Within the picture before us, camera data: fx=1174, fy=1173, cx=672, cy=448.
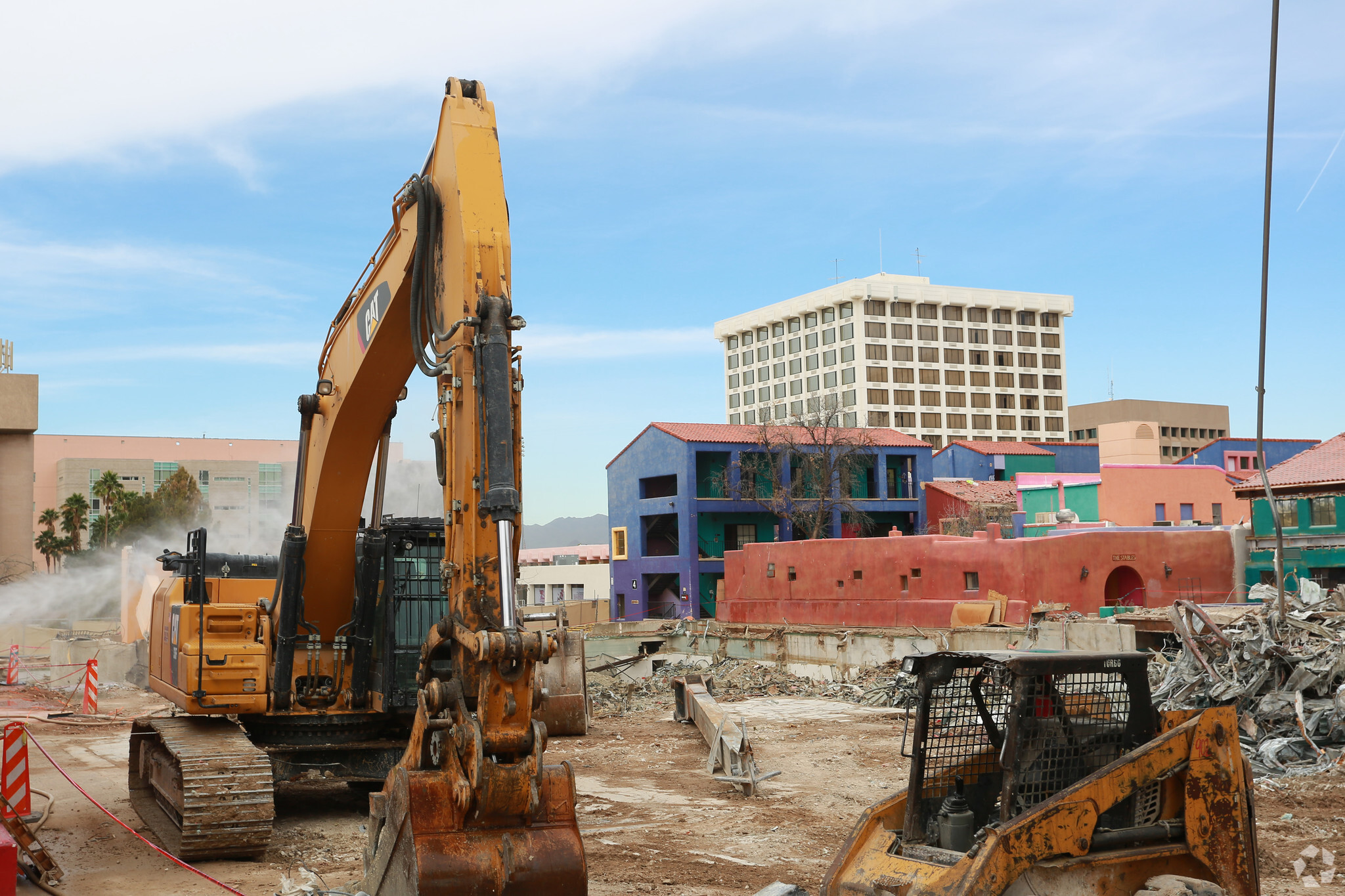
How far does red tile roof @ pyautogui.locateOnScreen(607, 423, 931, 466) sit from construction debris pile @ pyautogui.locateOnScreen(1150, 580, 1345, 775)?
40.4 metres

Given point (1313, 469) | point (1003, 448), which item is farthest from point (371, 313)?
point (1003, 448)

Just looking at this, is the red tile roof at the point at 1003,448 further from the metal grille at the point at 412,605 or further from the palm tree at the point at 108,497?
the metal grille at the point at 412,605

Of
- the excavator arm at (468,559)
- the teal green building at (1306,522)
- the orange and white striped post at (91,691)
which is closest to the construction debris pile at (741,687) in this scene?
the orange and white striped post at (91,691)

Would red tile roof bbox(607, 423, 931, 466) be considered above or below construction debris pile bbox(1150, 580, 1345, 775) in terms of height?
above

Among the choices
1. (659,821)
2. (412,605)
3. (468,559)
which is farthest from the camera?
(659,821)

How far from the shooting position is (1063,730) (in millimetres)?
6688

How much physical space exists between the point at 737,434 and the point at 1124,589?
27.4 metres

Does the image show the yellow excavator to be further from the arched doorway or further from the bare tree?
the bare tree

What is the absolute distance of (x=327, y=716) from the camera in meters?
11.8

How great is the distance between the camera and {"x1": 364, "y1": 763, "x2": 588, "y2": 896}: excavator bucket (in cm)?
639

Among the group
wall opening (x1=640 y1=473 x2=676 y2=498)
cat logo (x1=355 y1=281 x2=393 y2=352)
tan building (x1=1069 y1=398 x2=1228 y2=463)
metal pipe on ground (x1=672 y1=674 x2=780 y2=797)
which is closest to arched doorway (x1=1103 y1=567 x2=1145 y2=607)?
metal pipe on ground (x1=672 y1=674 x2=780 y2=797)

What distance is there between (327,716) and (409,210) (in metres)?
5.53

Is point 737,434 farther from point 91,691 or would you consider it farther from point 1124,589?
point 91,691

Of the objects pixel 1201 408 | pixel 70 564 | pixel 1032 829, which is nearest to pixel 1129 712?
pixel 1032 829
